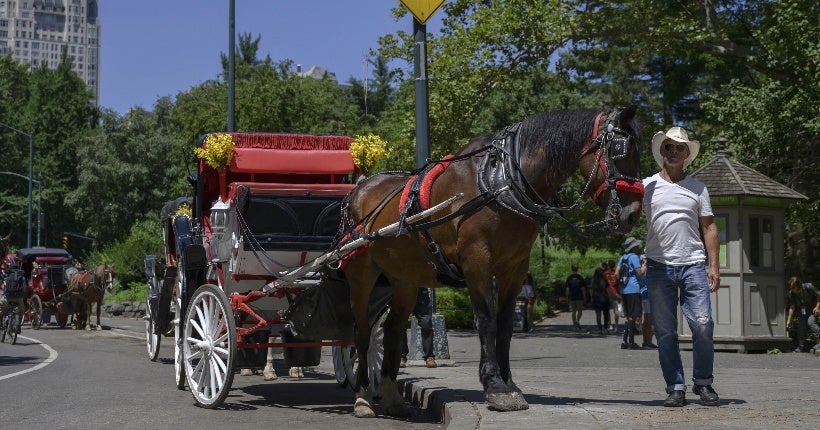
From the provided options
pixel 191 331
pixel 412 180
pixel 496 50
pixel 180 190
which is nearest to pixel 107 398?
pixel 191 331

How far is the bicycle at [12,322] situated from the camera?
77.4ft

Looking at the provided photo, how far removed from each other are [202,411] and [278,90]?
34.6 metres

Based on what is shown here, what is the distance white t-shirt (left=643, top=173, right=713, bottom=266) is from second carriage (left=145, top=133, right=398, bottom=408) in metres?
2.91

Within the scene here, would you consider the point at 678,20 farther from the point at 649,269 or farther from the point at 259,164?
the point at 649,269

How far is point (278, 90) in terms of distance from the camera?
1745 inches

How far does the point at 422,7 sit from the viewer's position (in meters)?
14.3

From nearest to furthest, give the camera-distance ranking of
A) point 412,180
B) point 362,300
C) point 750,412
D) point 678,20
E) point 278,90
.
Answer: point 750,412
point 412,180
point 362,300
point 678,20
point 278,90

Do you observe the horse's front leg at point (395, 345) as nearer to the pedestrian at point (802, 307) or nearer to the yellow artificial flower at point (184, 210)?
the yellow artificial flower at point (184, 210)

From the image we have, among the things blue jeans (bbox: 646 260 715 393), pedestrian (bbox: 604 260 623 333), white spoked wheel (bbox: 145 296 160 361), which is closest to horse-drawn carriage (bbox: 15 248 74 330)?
white spoked wheel (bbox: 145 296 160 361)

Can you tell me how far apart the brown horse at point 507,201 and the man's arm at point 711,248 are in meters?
0.84

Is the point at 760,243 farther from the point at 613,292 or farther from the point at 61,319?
the point at 61,319

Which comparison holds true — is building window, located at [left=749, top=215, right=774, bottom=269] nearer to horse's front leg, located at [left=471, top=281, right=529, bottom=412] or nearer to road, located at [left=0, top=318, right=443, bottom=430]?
road, located at [left=0, top=318, right=443, bottom=430]

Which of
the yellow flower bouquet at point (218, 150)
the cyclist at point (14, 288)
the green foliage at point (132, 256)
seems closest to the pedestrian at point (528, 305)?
the cyclist at point (14, 288)

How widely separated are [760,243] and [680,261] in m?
11.9
